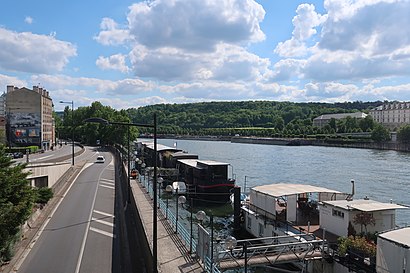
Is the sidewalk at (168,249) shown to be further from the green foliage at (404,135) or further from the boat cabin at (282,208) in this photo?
the green foliage at (404,135)

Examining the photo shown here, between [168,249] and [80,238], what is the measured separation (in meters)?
7.25

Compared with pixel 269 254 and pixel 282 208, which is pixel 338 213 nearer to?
pixel 269 254

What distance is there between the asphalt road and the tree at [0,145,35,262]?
1.58 m

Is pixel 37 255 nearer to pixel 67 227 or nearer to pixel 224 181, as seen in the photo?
pixel 67 227

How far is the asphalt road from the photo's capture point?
20141 mm

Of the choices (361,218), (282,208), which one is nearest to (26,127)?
(282,208)

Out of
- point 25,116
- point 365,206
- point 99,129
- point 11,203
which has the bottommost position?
point 365,206

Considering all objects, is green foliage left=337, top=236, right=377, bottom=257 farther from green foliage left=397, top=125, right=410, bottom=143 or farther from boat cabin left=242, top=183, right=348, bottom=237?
green foliage left=397, top=125, right=410, bottom=143

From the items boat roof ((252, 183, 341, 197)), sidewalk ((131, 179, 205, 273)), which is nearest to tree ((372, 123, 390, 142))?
boat roof ((252, 183, 341, 197))

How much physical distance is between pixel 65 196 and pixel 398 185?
143 ft

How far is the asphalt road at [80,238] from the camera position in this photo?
2014 cm

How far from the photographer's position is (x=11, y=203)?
1880 centimetres

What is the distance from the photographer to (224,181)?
48.3 metres

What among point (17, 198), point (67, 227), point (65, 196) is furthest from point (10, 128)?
point (17, 198)
